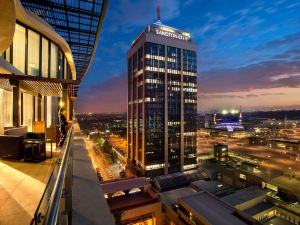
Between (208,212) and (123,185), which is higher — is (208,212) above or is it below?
below

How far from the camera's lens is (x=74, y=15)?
1234cm

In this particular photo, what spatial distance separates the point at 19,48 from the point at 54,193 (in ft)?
40.0

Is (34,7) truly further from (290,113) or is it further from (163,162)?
(290,113)

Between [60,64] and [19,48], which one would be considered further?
[60,64]

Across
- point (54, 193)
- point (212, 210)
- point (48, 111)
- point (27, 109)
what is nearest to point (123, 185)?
point (212, 210)

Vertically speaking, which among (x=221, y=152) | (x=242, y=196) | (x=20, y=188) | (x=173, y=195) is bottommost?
(x=173, y=195)

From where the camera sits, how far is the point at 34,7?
1247cm

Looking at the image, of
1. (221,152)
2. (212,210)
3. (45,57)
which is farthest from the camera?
(221,152)

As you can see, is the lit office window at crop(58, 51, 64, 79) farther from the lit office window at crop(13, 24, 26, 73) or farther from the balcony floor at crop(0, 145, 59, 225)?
the balcony floor at crop(0, 145, 59, 225)

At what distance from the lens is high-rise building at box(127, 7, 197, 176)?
38.9 meters

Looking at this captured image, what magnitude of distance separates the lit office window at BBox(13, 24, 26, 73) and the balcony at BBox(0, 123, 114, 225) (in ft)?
23.4

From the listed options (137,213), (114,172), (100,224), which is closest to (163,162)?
Answer: (114,172)

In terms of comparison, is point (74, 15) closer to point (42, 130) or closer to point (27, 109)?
point (27, 109)

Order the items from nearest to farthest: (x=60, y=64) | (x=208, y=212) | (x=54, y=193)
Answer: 1. (x=54, y=193)
2. (x=60, y=64)
3. (x=208, y=212)
